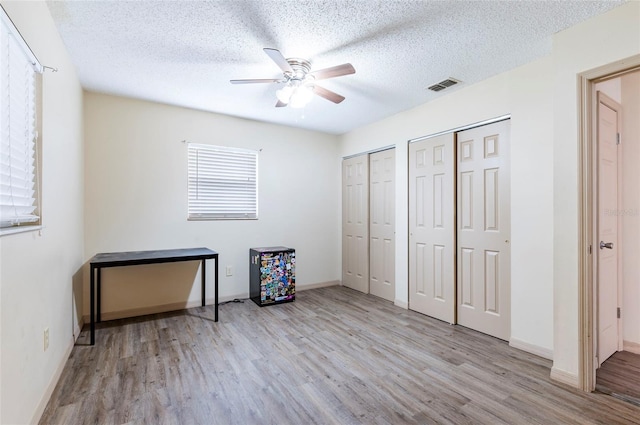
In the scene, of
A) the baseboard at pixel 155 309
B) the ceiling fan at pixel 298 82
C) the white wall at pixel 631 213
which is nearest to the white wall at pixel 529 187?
the white wall at pixel 631 213

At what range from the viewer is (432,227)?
11.3ft

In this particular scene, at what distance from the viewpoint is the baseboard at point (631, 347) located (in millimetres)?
2543

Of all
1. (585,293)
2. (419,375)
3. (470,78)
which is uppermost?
(470,78)

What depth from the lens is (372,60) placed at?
8.30 feet

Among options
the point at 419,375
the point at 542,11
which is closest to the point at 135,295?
the point at 419,375

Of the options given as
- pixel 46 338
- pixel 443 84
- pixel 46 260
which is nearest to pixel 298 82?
pixel 443 84

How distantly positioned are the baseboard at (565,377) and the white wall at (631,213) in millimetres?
1058

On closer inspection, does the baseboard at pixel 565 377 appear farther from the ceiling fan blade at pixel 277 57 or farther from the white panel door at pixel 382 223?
the ceiling fan blade at pixel 277 57

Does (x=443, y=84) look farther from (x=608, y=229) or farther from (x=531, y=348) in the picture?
(x=531, y=348)

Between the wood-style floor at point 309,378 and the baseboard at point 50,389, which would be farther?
the wood-style floor at point 309,378

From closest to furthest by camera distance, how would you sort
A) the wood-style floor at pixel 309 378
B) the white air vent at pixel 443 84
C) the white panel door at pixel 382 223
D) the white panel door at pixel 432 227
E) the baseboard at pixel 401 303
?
the wood-style floor at pixel 309 378, the white air vent at pixel 443 84, the white panel door at pixel 432 227, the baseboard at pixel 401 303, the white panel door at pixel 382 223

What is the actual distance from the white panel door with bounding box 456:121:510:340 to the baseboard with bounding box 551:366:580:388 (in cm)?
63

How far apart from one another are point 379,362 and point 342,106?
2.75 meters

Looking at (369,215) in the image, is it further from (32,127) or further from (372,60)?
(32,127)
